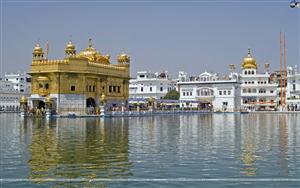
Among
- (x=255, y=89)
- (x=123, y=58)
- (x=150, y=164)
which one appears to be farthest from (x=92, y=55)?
(x=150, y=164)

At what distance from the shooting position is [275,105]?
73.4 m

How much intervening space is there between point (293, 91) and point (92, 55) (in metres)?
38.8

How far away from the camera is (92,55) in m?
48.0

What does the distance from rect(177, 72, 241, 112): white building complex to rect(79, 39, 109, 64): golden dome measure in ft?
70.8

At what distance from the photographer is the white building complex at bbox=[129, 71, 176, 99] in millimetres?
79125

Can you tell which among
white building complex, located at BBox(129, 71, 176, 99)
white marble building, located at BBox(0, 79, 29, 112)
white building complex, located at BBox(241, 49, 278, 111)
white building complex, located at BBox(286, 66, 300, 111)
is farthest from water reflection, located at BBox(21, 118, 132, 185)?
white building complex, located at BBox(129, 71, 176, 99)

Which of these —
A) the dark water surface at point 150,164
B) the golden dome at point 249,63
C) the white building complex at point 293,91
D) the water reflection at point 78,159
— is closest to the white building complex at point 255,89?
the golden dome at point 249,63

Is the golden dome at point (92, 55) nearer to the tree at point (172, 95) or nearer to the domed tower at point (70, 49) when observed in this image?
the domed tower at point (70, 49)

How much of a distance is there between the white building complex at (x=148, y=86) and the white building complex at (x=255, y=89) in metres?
13.6

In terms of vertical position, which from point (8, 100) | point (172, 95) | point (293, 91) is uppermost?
point (293, 91)

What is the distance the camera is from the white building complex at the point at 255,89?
7388 centimetres

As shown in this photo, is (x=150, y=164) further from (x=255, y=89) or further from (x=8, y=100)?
(x=255, y=89)

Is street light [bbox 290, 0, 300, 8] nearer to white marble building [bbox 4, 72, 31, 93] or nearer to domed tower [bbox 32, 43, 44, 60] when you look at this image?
domed tower [bbox 32, 43, 44, 60]

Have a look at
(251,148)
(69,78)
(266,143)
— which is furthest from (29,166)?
(69,78)
